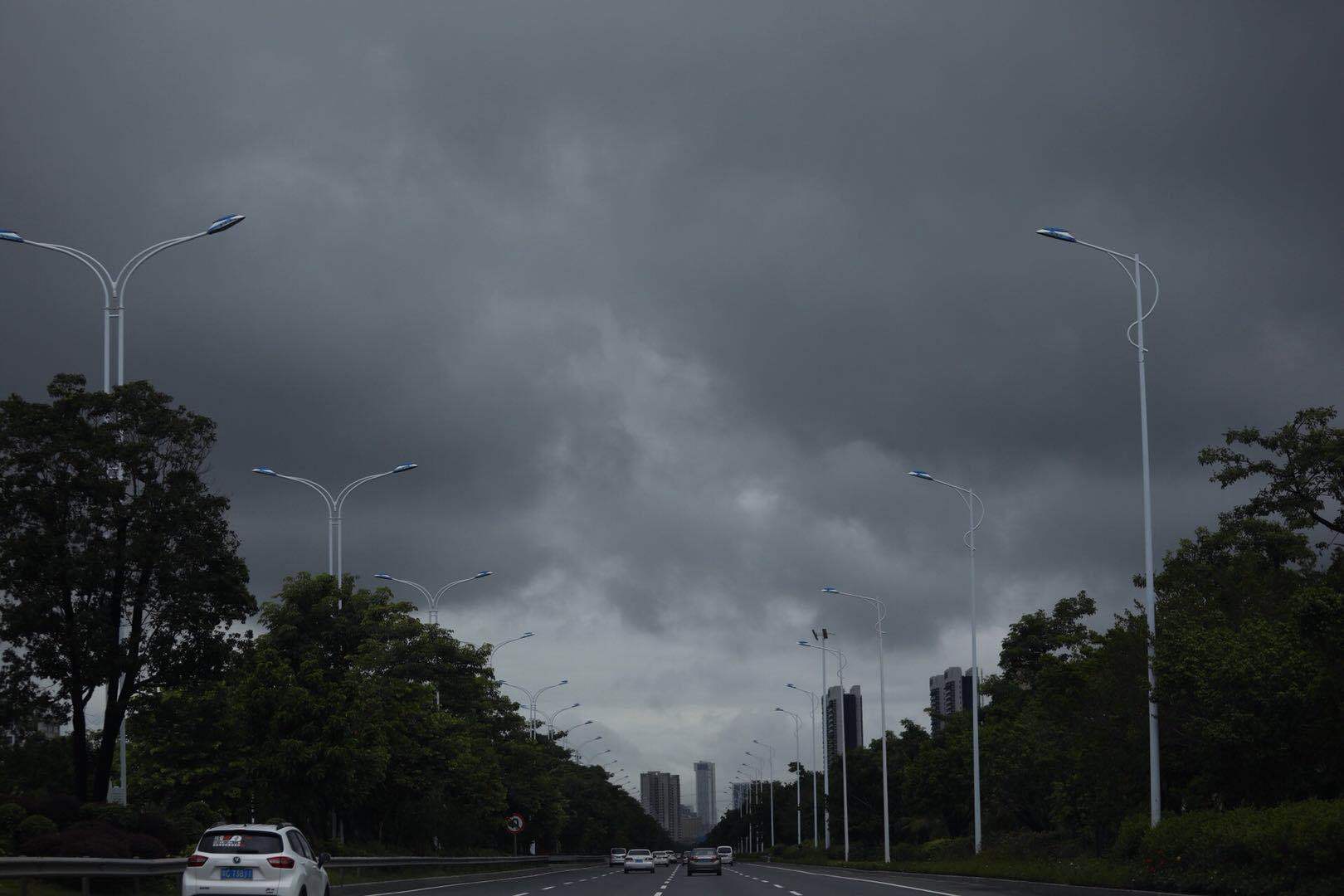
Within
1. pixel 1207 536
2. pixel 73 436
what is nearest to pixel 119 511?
pixel 73 436

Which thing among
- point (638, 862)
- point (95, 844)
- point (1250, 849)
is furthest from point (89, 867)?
point (638, 862)

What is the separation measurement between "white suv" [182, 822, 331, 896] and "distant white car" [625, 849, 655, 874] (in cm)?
4723

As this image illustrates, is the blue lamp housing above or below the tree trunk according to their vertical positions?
above

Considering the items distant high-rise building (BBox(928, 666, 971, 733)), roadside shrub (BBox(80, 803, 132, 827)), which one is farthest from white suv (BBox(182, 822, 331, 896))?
distant high-rise building (BBox(928, 666, 971, 733))

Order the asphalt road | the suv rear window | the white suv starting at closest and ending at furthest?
the white suv, the suv rear window, the asphalt road

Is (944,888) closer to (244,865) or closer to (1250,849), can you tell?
(1250,849)

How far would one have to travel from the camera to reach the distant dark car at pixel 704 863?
55.7m

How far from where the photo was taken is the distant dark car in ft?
183

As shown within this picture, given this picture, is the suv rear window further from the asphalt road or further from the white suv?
the asphalt road

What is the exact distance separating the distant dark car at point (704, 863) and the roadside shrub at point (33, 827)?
36312 millimetres

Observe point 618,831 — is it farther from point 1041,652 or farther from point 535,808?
point 1041,652

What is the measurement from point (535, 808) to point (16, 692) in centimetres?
5342

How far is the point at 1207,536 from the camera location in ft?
153

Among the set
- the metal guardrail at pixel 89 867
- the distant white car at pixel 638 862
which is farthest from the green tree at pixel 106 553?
the distant white car at pixel 638 862
